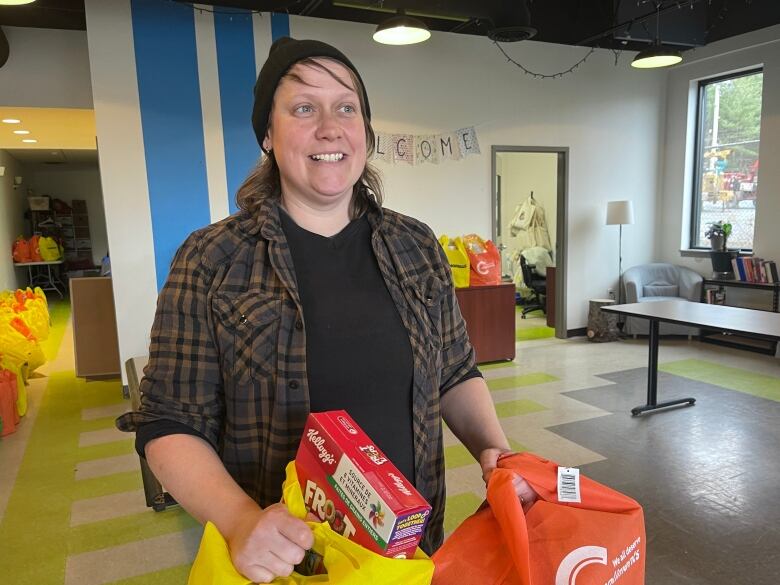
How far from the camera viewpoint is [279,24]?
5414mm

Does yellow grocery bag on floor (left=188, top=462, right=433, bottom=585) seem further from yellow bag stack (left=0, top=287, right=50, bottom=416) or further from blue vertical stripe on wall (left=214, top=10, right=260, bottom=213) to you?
blue vertical stripe on wall (left=214, top=10, right=260, bottom=213)

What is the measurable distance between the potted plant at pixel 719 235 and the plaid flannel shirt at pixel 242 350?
6596 mm

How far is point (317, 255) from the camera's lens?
1.14m

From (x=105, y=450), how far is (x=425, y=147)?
161 inches

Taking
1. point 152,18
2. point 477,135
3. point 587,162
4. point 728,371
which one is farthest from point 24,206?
point 728,371

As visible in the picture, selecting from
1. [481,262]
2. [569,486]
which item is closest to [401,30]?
[481,262]

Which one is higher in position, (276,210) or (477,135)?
(477,135)

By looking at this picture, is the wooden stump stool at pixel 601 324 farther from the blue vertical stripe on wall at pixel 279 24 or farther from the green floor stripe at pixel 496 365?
the blue vertical stripe on wall at pixel 279 24

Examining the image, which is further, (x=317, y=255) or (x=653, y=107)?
(x=653, y=107)

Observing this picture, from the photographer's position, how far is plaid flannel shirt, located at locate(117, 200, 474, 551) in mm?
984

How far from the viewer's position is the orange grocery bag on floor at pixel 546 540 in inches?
34.9

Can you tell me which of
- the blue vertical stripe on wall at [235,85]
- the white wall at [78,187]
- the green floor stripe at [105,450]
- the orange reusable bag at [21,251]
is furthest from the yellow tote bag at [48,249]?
the green floor stripe at [105,450]

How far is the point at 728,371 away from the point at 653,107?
361 centimetres

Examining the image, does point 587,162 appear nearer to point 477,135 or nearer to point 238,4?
point 477,135
